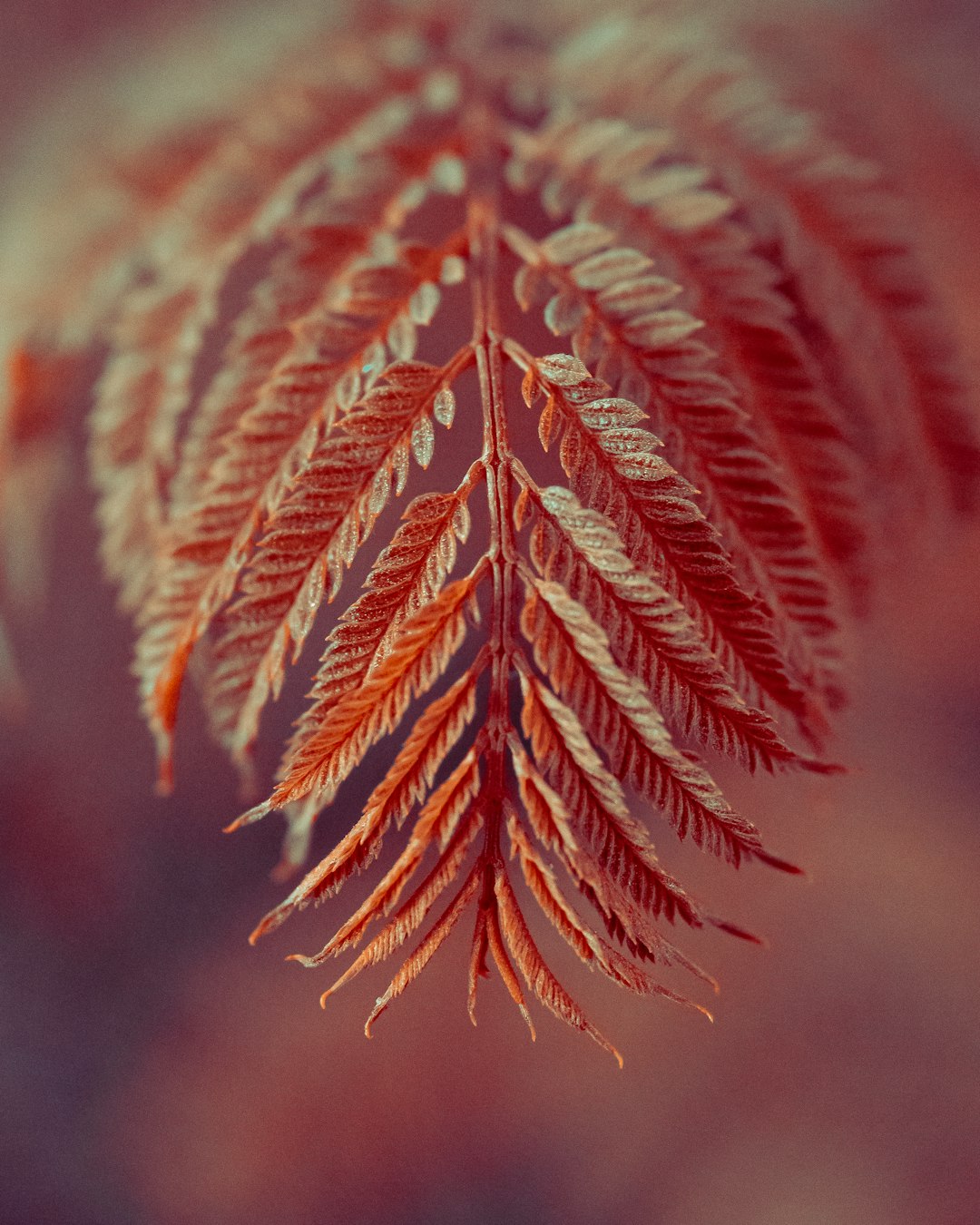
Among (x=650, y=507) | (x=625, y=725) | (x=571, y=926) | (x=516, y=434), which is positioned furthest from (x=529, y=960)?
(x=516, y=434)

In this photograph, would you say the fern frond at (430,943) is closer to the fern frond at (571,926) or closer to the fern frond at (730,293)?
the fern frond at (571,926)

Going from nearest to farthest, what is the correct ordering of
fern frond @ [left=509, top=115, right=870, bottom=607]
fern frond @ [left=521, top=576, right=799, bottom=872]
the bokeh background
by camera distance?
fern frond @ [left=521, top=576, right=799, bottom=872] < fern frond @ [left=509, top=115, right=870, bottom=607] < the bokeh background

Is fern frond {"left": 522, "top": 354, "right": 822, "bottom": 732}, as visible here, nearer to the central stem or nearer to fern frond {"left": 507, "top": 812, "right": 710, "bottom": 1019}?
the central stem

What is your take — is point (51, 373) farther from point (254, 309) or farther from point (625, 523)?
point (625, 523)

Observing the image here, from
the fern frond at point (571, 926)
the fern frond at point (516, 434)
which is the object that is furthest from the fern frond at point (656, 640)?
the fern frond at point (571, 926)

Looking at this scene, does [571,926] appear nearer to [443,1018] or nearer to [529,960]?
[529,960]

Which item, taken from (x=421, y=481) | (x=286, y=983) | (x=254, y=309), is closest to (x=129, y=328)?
(x=254, y=309)

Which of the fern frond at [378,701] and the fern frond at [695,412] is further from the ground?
the fern frond at [695,412]

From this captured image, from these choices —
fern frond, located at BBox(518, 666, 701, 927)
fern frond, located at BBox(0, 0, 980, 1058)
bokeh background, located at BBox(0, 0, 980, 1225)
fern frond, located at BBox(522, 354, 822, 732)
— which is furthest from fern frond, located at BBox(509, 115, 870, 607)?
bokeh background, located at BBox(0, 0, 980, 1225)

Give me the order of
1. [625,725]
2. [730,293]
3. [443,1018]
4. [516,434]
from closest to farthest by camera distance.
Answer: [625,725]
[730,293]
[516,434]
[443,1018]
